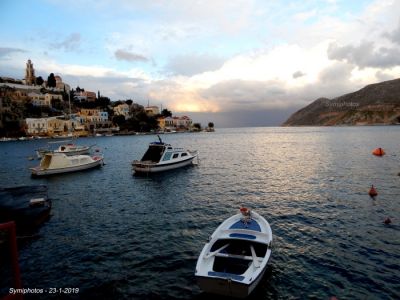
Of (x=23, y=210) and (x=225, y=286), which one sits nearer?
(x=225, y=286)

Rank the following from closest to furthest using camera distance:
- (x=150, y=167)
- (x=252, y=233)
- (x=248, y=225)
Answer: (x=252, y=233) → (x=248, y=225) → (x=150, y=167)

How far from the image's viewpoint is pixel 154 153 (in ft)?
156

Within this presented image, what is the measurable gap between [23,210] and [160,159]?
24.3 m

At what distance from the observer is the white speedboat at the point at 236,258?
1112cm

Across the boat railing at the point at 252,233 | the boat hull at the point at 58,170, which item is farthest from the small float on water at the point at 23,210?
the boat hull at the point at 58,170

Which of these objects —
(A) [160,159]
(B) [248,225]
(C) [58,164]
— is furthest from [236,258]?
(C) [58,164]

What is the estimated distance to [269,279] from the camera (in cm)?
1382

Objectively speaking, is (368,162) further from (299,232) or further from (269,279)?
(269,279)

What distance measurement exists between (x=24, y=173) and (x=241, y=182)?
37193 mm

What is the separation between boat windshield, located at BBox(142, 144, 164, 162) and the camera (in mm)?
46741

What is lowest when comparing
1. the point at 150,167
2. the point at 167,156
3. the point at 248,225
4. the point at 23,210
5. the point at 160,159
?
the point at 23,210

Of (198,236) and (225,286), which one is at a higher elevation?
(225,286)

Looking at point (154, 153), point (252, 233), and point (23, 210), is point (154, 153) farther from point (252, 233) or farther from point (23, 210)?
point (252, 233)

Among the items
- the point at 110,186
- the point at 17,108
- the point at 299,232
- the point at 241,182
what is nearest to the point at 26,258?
the point at 299,232
